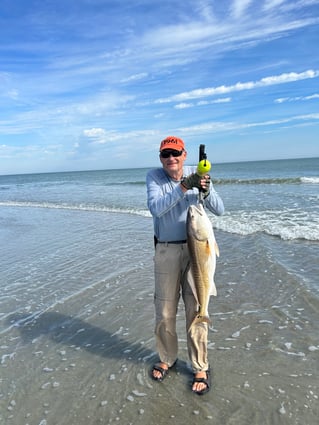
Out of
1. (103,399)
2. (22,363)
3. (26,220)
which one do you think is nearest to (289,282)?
(103,399)

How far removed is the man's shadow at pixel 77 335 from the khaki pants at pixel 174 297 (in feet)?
3.06

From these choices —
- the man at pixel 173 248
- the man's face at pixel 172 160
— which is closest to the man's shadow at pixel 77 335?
the man at pixel 173 248

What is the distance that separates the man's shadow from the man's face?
269 cm

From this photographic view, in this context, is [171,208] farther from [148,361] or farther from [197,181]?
[148,361]

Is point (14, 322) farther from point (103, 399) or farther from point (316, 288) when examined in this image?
point (316, 288)

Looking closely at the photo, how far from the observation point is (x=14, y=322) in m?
5.98

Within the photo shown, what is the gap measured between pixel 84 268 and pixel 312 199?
14.6 m

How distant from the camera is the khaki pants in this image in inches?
153

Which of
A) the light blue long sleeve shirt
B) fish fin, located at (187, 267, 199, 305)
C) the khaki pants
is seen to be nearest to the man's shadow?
the khaki pants

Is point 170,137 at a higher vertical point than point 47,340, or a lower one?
higher

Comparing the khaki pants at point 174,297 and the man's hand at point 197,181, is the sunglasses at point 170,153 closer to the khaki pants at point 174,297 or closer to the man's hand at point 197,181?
the man's hand at point 197,181

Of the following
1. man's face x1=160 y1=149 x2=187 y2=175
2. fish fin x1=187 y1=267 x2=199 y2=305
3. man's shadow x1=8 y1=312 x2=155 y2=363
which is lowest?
man's shadow x1=8 y1=312 x2=155 y2=363

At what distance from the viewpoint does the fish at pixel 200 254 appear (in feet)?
11.1

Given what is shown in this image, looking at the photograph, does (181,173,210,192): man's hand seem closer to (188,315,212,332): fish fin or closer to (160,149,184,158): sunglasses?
(160,149,184,158): sunglasses
